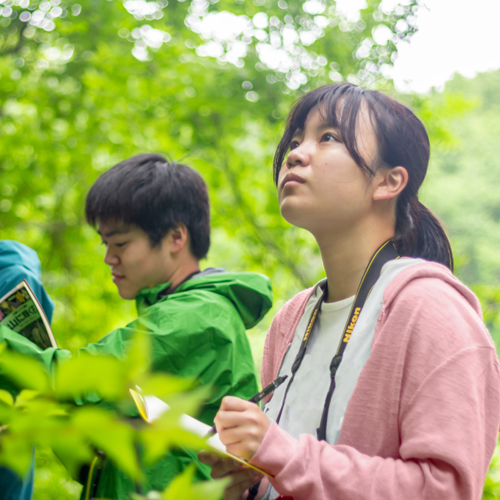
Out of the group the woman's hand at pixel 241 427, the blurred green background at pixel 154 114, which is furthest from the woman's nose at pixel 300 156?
the blurred green background at pixel 154 114

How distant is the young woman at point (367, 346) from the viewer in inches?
33.9

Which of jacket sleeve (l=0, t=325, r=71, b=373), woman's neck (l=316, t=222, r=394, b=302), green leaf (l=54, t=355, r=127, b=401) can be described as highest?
green leaf (l=54, t=355, r=127, b=401)

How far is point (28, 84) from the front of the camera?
3699 millimetres

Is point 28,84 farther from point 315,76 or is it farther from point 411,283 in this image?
point 411,283

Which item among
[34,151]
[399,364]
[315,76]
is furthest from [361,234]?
[34,151]

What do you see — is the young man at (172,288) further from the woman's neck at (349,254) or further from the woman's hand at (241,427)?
the woman's hand at (241,427)

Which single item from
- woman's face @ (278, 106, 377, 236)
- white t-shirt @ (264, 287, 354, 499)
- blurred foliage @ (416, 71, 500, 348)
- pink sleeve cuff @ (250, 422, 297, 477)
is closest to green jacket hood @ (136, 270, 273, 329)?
white t-shirt @ (264, 287, 354, 499)

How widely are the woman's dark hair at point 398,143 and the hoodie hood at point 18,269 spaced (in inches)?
46.3

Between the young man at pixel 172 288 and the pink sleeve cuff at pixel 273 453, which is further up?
the pink sleeve cuff at pixel 273 453

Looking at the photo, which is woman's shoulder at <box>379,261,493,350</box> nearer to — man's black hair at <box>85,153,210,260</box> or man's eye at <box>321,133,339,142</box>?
man's eye at <box>321,133,339,142</box>

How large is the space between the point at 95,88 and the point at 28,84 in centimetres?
60

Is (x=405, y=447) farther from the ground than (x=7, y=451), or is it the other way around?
(x=7, y=451)

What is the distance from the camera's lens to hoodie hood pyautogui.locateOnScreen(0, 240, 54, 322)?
6.12ft

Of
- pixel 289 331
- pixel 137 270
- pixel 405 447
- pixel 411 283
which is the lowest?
pixel 137 270
